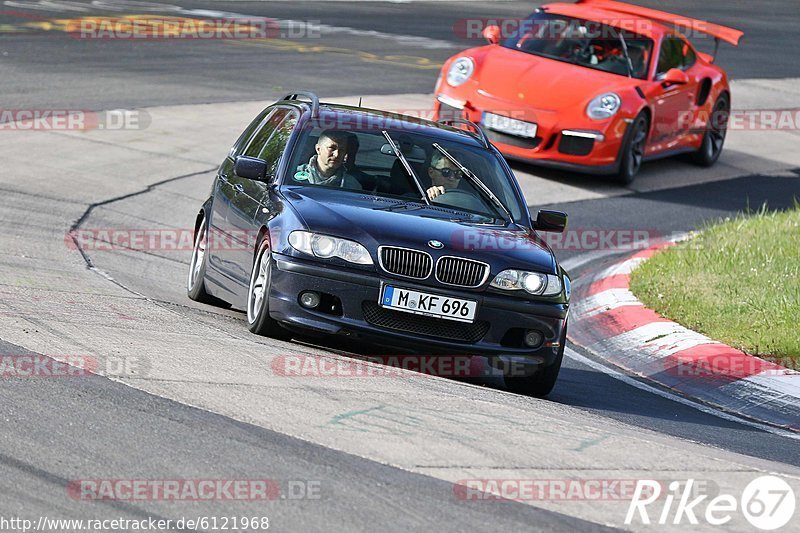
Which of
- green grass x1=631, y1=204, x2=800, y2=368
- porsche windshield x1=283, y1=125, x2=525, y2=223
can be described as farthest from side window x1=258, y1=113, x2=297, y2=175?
green grass x1=631, y1=204, x2=800, y2=368

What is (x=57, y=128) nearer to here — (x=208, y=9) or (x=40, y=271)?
(x=40, y=271)

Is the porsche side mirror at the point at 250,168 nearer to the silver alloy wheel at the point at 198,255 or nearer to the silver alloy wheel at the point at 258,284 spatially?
the silver alloy wheel at the point at 258,284

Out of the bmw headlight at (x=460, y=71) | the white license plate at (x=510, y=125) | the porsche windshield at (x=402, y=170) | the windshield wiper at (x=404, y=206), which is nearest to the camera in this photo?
the windshield wiper at (x=404, y=206)

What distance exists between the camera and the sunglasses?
873 centimetres

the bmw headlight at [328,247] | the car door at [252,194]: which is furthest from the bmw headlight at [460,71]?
the bmw headlight at [328,247]

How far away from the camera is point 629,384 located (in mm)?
8883

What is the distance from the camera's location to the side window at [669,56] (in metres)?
16.7

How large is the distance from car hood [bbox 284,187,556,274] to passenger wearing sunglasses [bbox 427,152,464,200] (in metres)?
0.32

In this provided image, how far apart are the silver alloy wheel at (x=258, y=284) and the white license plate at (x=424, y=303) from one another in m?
0.71

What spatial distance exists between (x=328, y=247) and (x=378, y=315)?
0.45 meters

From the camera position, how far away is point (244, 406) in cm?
603

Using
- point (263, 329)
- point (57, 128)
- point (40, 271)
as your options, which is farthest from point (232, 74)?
point (263, 329)

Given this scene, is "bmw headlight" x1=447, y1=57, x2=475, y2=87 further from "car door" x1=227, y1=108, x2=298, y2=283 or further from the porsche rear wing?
"car door" x1=227, y1=108, x2=298, y2=283

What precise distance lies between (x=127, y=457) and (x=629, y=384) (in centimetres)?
437
